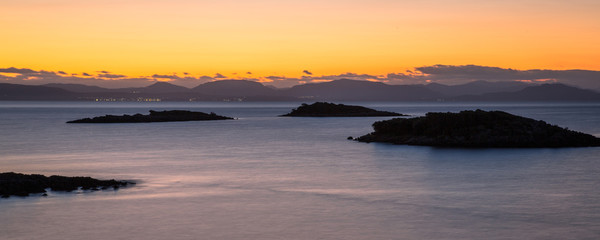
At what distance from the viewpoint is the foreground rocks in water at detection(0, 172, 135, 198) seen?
25.3m

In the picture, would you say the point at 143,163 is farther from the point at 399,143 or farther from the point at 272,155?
the point at 399,143

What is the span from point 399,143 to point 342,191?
27388 millimetres

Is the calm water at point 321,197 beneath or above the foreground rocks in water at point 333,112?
beneath

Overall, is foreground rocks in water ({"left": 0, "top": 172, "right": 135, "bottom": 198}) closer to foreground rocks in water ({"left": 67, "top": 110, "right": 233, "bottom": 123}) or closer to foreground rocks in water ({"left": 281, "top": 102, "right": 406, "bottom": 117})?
foreground rocks in water ({"left": 67, "top": 110, "right": 233, "bottom": 123})

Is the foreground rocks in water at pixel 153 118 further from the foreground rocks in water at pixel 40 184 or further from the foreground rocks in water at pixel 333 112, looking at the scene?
the foreground rocks in water at pixel 40 184

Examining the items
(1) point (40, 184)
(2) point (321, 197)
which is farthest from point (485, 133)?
(1) point (40, 184)

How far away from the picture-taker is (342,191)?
28219 mm

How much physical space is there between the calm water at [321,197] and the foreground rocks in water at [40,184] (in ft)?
2.83

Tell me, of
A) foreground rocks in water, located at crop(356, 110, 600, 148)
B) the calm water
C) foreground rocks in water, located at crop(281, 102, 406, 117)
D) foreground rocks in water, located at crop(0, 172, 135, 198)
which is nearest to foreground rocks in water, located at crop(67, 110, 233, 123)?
foreground rocks in water, located at crop(281, 102, 406, 117)

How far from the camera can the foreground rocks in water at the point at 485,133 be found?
51.5 m

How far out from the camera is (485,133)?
2079 inches

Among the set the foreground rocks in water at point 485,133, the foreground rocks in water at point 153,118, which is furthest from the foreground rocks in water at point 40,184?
the foreground rocks in water at point 153,118

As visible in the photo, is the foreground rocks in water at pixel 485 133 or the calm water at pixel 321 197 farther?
the foreground rocks in water at pixel 485 133

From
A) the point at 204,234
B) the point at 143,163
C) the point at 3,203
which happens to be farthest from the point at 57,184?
the point at 143,163
